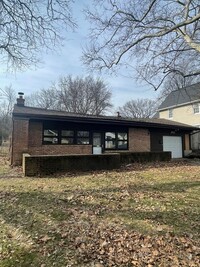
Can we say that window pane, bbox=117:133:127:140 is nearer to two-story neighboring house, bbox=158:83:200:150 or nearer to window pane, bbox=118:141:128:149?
window pane, bbox=118:141:128:149

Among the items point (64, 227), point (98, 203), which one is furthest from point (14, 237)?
point (98, 203)

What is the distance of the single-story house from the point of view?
14562 mm

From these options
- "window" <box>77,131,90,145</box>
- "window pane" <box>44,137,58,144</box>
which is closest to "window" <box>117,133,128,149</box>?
"window" <box>77,131,90,145</box>

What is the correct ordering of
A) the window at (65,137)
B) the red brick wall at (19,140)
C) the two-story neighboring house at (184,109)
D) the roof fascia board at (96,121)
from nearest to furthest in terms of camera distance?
the red brick wall at (19,140)
the roof fascia board at (96,121)
the window at (65,137)
the two-story neighboring house at (184,109)

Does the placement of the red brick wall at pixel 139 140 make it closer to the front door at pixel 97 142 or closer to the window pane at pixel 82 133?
the front door at pixel 97 142

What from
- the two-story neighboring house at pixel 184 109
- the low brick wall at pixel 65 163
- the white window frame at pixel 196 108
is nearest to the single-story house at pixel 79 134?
the low brick wall at pixel 65 163

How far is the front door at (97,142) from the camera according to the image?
56.8 ft

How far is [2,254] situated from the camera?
3.82 meters

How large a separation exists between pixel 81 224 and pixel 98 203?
1512 millimetres

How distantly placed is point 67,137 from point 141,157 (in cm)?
517

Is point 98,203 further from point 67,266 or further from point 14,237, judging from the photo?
point 67,266

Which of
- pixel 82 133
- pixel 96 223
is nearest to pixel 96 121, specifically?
pixel 82 133

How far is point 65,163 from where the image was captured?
11398 mm

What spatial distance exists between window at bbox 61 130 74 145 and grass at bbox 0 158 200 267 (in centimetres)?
774
